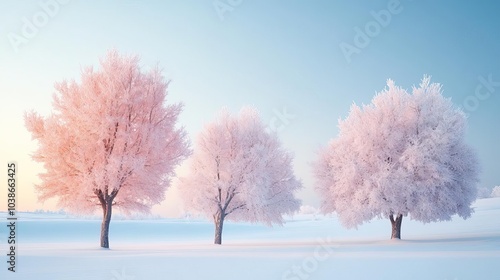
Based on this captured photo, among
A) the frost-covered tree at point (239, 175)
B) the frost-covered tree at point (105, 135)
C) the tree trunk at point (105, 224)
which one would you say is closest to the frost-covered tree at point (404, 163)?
the frost-covered tree at point (239, 175)

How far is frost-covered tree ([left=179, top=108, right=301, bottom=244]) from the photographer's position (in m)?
31.7

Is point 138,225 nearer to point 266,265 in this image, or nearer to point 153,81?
point 153,81

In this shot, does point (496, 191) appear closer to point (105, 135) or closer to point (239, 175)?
point (239, 175)

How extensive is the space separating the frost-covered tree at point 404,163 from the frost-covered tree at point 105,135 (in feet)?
47.8

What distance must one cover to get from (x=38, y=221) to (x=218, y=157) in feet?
119

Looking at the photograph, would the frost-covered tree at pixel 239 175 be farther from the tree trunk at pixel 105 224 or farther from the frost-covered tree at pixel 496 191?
the frost-covered tree at pixel 496 191

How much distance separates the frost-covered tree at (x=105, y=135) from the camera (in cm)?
2408

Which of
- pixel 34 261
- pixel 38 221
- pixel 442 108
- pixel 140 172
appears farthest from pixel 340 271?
pixel 38 221

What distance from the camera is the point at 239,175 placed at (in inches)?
1257

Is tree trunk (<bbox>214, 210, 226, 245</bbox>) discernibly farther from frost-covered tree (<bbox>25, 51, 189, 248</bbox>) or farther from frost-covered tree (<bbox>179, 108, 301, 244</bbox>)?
frost-covered tree (<bbox>25, 51, 189, 248</bbox>)

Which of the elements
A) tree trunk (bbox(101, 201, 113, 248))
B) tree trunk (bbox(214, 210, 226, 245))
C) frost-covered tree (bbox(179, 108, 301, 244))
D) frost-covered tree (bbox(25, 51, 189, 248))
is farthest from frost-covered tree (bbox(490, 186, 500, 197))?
tree trunk (bbox(101, 201, 113, 248))

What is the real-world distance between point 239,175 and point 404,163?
12.6 metres

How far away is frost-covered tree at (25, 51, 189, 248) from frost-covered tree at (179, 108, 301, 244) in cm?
692

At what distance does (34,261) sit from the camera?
16141 millimetres
